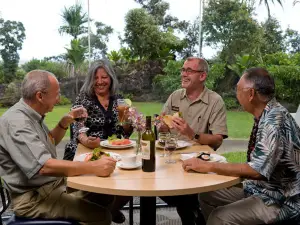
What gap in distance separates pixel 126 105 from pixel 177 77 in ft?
6.66

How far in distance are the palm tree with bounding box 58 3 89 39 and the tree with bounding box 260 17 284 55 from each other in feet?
6.86

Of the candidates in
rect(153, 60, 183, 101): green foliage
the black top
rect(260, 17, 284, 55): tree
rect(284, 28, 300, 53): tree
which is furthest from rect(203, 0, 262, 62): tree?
the black top

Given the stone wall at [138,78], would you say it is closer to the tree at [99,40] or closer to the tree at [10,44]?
the tree at [99,40]

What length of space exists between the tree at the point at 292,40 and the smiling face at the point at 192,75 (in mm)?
2042

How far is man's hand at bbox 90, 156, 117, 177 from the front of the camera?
1728 mm

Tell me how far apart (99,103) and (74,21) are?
4.65 feet

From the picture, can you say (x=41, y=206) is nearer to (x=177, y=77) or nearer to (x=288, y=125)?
(x=288, y=125)

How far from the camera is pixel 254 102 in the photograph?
197 cm

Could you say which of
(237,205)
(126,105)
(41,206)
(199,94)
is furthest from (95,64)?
(237,205)

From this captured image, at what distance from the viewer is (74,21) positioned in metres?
3.96

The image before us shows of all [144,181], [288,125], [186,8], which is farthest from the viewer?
[186,8]

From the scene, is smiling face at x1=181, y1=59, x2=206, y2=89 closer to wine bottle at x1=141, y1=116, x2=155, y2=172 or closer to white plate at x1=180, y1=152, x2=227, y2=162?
white plate at x1=180, y1=152, x2=227, y2=162

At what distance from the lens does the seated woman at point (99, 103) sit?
9.41 feet

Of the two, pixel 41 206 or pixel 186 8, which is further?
pixel 186 8
